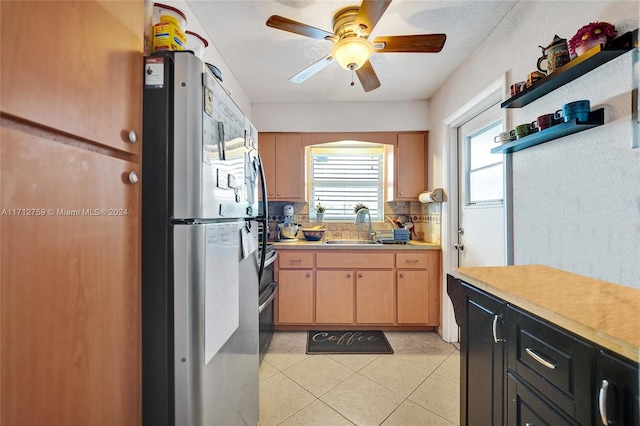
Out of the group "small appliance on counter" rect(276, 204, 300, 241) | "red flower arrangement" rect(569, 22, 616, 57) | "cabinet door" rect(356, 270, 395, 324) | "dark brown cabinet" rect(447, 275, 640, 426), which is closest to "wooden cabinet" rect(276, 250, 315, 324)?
"small appliance on counter" rect(276, 204, 300, 241)

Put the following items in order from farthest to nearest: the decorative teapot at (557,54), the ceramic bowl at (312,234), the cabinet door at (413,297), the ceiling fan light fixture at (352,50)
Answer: the ceramic bowl at (312,234) → the cabinet door at (413,297) → the ceiling fan light fixture at (352,50) → the decorative teapot at (557,54)

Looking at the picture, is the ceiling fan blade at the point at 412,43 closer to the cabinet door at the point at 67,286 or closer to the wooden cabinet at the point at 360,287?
the cabinet door at the point at 67,286

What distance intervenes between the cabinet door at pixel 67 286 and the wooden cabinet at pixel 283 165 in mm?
2217

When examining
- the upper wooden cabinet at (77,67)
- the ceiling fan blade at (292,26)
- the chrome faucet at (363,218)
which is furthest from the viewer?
the chrome faucet at (363,218)

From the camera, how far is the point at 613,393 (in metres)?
0.58

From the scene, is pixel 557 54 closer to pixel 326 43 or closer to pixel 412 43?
pixel 412 43

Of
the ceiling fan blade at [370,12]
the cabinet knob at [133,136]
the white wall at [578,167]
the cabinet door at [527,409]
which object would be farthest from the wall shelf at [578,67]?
the cabinet knob at [133,136]

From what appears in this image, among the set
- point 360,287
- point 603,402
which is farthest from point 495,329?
point 360,287

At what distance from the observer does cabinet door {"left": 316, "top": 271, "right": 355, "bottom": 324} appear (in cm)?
265

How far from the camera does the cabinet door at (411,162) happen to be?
9.73 ft

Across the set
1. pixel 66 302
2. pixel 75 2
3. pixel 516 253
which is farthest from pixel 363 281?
pixel 75 2

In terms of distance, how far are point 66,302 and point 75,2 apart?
697 millimetres

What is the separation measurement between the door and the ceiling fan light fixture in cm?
110

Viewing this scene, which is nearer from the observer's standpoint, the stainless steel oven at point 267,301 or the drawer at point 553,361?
the drawer at point 553,361
